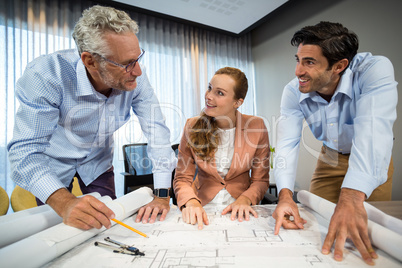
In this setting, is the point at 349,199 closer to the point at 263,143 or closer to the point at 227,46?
the point at 263,143

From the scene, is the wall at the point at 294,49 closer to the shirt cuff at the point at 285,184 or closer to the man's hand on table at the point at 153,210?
the shirt cuff at the point at 285,184

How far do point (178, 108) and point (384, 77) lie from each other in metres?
3.05

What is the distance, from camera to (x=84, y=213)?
0.80 metres

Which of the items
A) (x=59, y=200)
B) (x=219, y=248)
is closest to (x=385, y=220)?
(x=219, y=248)

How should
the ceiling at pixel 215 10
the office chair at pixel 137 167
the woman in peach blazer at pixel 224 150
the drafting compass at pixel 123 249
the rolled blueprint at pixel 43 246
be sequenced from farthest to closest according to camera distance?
the ceiling at pixel 215 10 < the office chair at pixel 137 167 < the woman in peach blazer at pixel 224 150 < the drafting compass at pixel 123 249 < the rolled blueprint at pixel 43 246

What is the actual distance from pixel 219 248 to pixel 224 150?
90 cm

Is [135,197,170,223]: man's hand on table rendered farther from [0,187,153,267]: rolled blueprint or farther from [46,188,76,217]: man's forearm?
[46,188,76,217]: man's forearm

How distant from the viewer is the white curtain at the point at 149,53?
2846mm

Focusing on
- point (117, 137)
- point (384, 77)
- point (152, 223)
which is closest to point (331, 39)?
point (384, 77)

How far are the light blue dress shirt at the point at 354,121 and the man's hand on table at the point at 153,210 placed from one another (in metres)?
0.57

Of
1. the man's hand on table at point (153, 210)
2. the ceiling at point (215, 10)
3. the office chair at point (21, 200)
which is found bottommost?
the office chair at point (21, 200)

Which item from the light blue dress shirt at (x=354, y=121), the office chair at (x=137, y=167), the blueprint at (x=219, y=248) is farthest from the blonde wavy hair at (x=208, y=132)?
the office chair at (x=137, y=167)

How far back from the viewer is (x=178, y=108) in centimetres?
385

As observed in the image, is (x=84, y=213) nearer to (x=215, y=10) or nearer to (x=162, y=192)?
(x=162, y=192)
